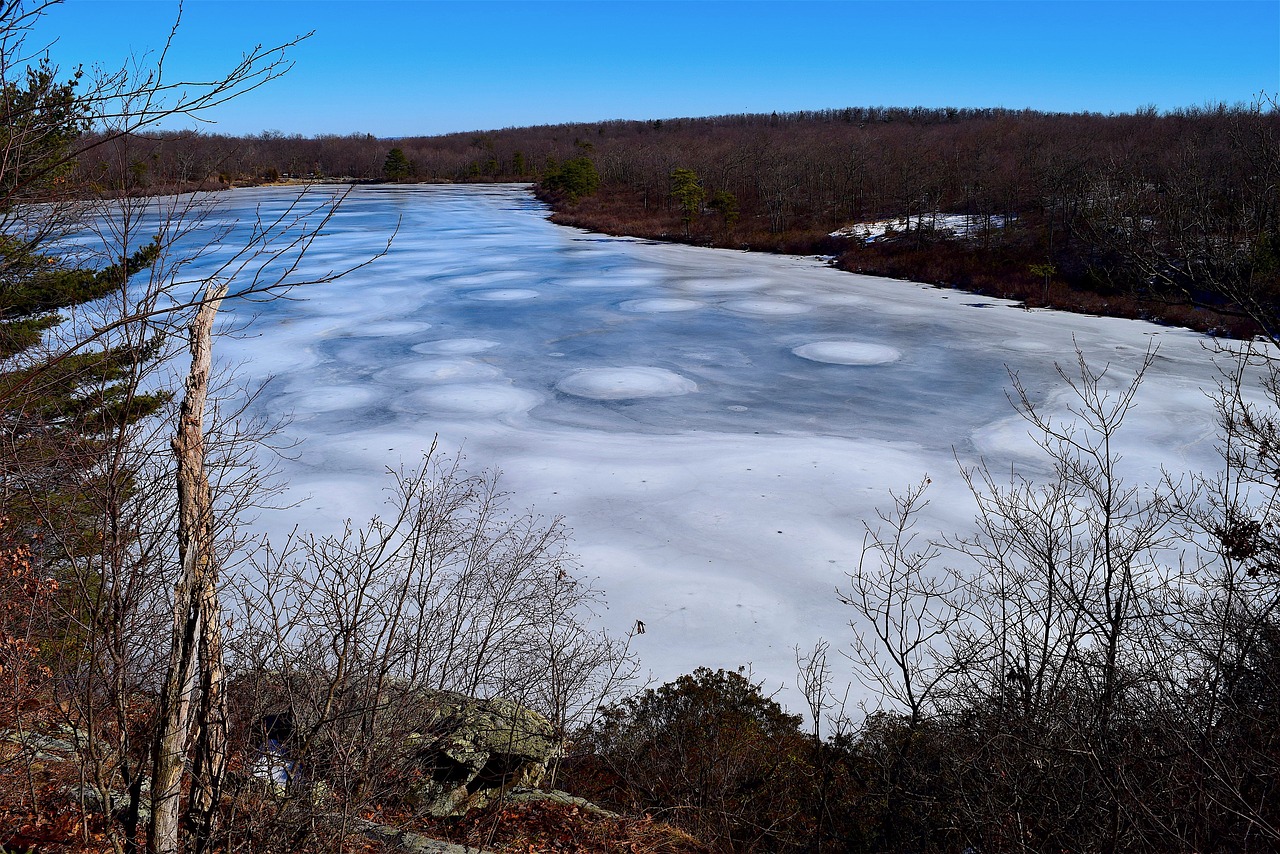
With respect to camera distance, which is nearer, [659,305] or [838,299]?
[659,305]

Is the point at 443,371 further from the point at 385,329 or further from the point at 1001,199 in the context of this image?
the point at 1001,199

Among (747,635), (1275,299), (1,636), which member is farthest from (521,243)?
(1,636)

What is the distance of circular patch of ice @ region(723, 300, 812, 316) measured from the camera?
91.5 ft

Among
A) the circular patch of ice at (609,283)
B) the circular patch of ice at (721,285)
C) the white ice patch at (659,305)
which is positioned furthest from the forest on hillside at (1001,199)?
the white ice patch at (659,305)

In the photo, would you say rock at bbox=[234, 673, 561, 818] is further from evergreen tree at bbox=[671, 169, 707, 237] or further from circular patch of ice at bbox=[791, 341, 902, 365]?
evergreen tree at bbox=[671, 169, 707, 237]

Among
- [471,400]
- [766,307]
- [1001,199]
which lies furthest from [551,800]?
[1001,199]

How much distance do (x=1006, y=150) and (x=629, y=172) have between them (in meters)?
32.0

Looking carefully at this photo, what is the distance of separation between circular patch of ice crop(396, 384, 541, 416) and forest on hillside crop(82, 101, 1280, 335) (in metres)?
9.02

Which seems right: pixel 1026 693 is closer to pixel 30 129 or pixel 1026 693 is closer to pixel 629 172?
pixel 30 129

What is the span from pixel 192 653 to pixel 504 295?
2660 centimetres

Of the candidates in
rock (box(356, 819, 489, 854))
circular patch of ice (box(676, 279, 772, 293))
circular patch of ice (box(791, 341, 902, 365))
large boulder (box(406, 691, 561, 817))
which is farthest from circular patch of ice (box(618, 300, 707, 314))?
rock (box(356, 819, 489, 854))

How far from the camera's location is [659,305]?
94.4ft

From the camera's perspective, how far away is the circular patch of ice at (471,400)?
17.5m

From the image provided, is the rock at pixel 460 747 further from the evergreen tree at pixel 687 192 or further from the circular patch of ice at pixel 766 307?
the evergreen tree at pixel 687 192
